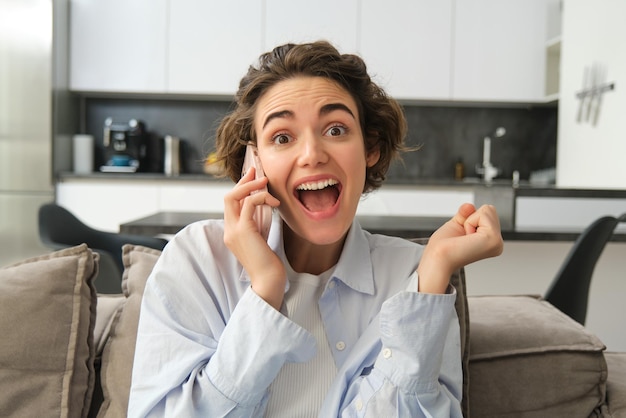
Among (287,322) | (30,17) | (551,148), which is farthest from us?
(551,148)

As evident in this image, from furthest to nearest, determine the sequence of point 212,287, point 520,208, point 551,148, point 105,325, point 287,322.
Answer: point 551,148 < point 520,208 < point 105,325 < point 212,287 < point 287,322

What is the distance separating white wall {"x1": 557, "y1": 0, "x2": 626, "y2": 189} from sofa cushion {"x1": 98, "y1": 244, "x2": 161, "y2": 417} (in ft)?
10.1

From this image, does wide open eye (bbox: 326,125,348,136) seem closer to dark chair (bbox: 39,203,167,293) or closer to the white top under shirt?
the white top under shirt

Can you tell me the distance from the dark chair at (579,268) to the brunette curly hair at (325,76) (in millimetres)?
A: 862

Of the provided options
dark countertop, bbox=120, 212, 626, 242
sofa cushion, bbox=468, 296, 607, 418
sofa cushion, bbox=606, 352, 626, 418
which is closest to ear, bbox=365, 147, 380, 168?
sofa cushion, bbox=468, 296, 607, 418

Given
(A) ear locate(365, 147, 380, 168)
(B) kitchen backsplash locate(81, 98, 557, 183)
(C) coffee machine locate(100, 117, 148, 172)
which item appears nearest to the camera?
(A) ear locate(365, 147, 380, 168)

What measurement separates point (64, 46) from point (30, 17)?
32cm

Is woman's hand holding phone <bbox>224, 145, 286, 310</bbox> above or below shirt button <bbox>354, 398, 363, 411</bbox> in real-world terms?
above

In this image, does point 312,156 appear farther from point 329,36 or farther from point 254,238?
point 329,36

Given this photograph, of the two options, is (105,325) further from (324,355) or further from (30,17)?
(30,17)

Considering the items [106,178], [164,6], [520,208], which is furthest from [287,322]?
[164,6]

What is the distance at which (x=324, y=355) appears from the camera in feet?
4.22

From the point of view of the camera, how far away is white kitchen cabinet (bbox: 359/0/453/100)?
5102mm

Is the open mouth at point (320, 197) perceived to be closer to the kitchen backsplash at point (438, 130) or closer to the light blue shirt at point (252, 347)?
the light blue shirt at point (252, 347)
